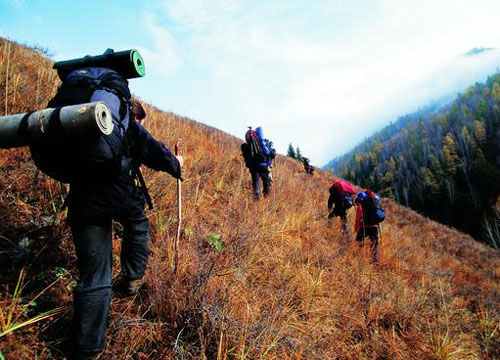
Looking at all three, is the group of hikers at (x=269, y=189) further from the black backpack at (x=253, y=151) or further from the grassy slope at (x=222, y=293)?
the grassy slope at (x=222, y=293)

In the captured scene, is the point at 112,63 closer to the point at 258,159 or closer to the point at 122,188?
the point at 122,188

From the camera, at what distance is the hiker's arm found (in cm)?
162

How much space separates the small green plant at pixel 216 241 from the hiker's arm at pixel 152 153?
1.15 metres

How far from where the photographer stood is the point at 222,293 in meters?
1.97

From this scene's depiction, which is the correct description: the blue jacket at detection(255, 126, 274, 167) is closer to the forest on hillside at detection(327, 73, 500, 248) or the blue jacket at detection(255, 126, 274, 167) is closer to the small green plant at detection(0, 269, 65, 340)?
the small green plant at detection(0, 269, 65, 340)

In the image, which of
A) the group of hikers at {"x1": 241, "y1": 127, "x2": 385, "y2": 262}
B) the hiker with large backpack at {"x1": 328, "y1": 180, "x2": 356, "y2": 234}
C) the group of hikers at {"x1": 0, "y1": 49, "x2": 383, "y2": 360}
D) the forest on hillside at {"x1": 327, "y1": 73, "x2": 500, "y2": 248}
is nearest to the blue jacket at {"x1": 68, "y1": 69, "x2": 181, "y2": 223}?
the group of hikers at {"x1": 0, "y1": 49, "x2": 383, "y2": 360}

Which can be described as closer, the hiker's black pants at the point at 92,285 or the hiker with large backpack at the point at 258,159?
the hiker's black pants at the point at 92,285

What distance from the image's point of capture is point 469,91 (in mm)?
103125

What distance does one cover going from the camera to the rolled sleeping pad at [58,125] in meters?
1.02

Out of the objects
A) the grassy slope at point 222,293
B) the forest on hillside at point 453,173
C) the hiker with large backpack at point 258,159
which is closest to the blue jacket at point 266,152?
the hiker with large backpack at point 258,159

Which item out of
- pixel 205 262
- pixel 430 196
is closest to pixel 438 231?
pixel 205 262

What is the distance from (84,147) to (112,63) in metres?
0.62

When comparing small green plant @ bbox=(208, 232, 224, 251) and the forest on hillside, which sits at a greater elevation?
small green plant @ bbox=(208, 232, 224, 251)

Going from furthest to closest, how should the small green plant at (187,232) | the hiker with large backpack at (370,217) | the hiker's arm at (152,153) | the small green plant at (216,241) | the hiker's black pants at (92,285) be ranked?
the hiker with large backpack at (370,217)
the small green plant at (187,232)
the small green plant at (216,241)
the hiker's arm at (152,153)
the hiker's black pants at (92,285)
